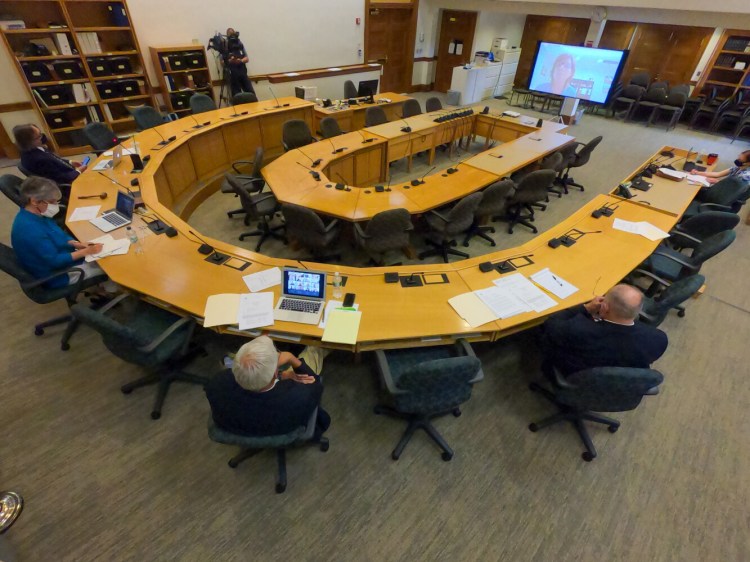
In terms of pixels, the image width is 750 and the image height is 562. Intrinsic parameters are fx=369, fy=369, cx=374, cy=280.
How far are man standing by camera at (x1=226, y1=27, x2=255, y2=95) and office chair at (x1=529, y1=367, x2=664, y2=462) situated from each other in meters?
8.08

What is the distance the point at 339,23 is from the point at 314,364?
9.38 metres

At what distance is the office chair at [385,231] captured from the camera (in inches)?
147

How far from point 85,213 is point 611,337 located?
15.7 ft

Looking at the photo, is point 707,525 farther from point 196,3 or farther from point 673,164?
point 196,3

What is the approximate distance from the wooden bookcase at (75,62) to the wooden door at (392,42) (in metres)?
5.81

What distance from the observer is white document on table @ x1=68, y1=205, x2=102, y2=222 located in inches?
144

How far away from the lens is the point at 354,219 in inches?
155

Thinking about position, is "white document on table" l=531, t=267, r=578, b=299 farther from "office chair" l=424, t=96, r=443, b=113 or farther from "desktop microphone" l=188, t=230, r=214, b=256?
"office chair" l=424, t=96, r=443, b=113

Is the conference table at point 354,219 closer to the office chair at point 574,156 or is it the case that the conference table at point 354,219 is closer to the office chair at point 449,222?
the office chair at point 449,222

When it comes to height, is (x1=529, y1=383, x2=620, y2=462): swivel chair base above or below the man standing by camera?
below

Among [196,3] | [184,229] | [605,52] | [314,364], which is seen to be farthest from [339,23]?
[314,364]

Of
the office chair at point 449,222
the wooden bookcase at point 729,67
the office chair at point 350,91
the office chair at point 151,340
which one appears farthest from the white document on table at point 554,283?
the wooden bookcase at point 729,67

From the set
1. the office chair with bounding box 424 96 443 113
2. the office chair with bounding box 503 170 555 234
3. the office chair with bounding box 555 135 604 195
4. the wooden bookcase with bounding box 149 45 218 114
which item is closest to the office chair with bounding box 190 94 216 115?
the wooden bookcase with bounding box 149 45 218 114

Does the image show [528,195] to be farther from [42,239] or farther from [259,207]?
[42,239]
